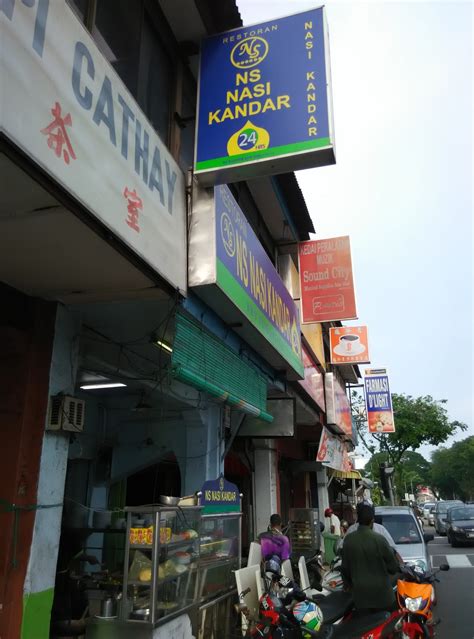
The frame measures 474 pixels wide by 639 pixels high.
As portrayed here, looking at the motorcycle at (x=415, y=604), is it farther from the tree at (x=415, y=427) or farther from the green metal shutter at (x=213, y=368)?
the tree at (x=415, y=427)

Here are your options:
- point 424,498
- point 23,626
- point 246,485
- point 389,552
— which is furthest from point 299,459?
point 424,498

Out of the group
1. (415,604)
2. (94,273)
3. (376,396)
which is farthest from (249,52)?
(376,396)

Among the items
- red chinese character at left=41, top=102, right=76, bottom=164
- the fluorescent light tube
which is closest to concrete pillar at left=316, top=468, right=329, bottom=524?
the fluorescent light tube

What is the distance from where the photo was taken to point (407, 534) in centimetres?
1022

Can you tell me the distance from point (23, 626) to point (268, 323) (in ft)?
14.6

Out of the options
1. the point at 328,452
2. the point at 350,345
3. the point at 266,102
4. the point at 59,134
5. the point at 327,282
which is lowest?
the point at 328,452

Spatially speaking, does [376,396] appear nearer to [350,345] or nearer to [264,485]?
[350,345]

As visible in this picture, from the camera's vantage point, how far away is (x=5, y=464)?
3.98 metres

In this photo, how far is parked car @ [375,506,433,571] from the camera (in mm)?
9039

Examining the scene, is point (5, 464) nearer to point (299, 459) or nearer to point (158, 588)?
point (158, 588)

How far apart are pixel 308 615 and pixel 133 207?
13.3 feet

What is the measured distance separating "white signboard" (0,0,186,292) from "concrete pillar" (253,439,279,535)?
23.7ft

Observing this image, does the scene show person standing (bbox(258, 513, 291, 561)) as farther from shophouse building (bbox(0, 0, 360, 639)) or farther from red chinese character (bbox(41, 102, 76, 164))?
red chinese character (bbox(41, 102, 76, 164))

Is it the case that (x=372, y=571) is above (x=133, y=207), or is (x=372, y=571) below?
below
